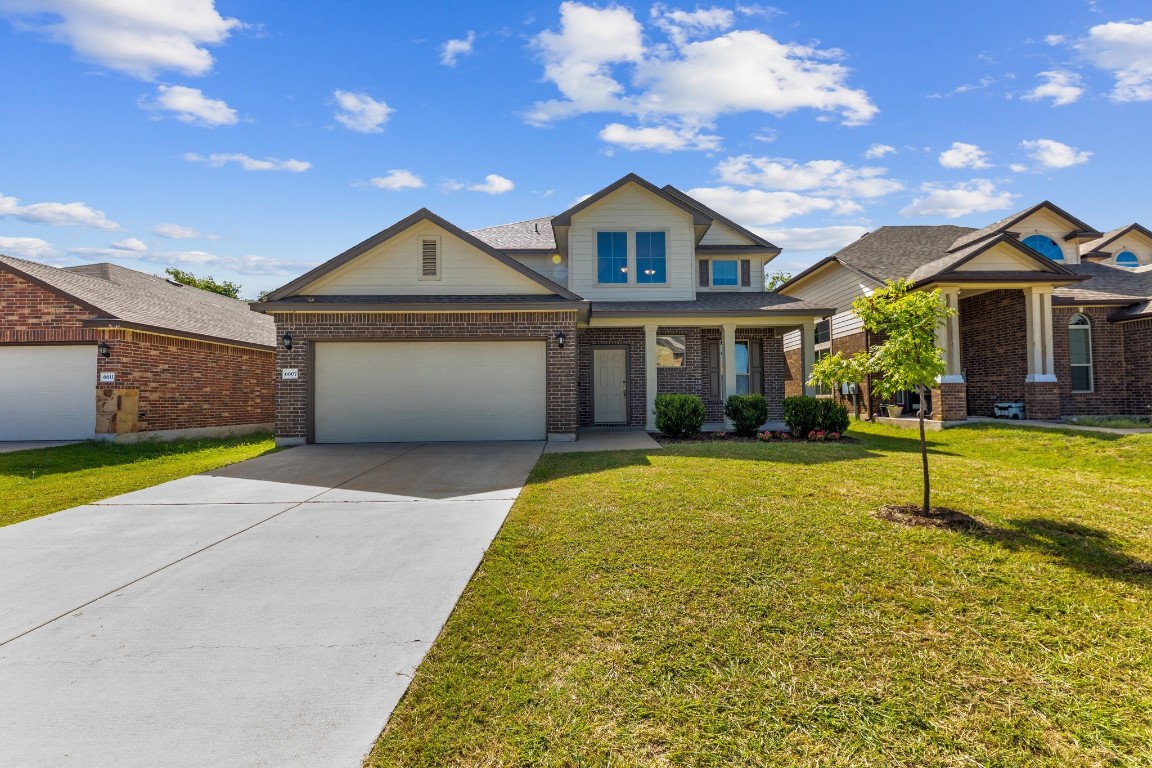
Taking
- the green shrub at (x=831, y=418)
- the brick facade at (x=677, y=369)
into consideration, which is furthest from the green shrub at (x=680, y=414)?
the green shrub at (x=831, y=418)

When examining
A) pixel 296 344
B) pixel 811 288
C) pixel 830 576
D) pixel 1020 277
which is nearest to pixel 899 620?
pixel 830 576

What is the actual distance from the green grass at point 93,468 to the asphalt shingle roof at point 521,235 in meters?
8.62

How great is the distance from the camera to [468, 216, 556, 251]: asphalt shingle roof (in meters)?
15.8

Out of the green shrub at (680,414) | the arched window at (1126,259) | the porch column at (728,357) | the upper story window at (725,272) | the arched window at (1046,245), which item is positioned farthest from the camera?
the arched window at (1126,259)

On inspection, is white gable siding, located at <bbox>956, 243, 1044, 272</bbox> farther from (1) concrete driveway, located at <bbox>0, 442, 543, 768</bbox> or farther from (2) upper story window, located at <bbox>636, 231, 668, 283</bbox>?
(1) concrete driveway, located at <bbox>0, 442, 543, 768</bbox>

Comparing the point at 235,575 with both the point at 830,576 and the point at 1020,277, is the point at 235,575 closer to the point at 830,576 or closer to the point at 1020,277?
the point at 830,576

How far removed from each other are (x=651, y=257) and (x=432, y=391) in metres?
7.14

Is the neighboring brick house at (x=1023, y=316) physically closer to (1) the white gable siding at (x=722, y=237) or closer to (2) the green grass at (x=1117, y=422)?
(2) the green grass at (x=1117, y=422)

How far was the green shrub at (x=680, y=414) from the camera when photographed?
1168cm

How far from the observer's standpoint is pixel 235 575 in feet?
14.0

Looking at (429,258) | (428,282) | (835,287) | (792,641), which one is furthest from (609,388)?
(792,641)

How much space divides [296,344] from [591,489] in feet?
26.5

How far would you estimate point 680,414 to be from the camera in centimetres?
1167

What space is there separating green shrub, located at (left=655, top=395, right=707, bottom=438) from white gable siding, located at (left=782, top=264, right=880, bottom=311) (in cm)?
685
